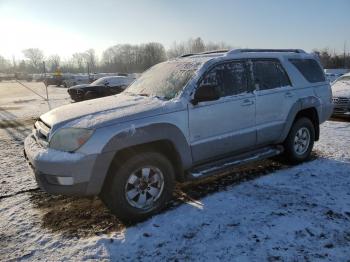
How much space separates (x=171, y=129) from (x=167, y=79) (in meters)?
1.03

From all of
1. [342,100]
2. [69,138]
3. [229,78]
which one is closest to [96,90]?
[342,100]

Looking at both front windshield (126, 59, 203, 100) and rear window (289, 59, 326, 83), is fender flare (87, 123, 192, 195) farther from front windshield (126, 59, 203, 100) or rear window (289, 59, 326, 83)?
rear window (289, 59, 326, 83)

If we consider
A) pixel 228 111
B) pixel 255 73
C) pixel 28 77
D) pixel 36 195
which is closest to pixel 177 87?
pixel 228 111

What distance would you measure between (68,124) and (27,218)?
57.5 inches

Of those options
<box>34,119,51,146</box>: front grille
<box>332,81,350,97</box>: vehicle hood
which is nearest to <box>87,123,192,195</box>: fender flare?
<box>34,119,51,146</box>: front grille

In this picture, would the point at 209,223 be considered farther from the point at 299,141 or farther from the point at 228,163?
the point at 299,141

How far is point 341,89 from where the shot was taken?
11.4 meters

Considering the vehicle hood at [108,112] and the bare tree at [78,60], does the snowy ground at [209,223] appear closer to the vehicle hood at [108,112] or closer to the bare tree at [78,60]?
the vehicle hood at [108,112]

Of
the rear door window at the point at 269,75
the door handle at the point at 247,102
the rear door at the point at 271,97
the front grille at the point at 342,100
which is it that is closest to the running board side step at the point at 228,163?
the rear door at the point at 271,97

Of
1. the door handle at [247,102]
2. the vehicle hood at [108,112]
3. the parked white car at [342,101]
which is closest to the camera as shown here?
the vehicle hood at [108,112]

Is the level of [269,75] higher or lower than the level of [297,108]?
higher

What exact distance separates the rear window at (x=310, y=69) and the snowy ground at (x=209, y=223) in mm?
1626

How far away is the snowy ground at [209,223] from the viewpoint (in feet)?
11.4

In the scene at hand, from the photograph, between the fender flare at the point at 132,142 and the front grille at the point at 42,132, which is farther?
the front grille at the point at 42,132
